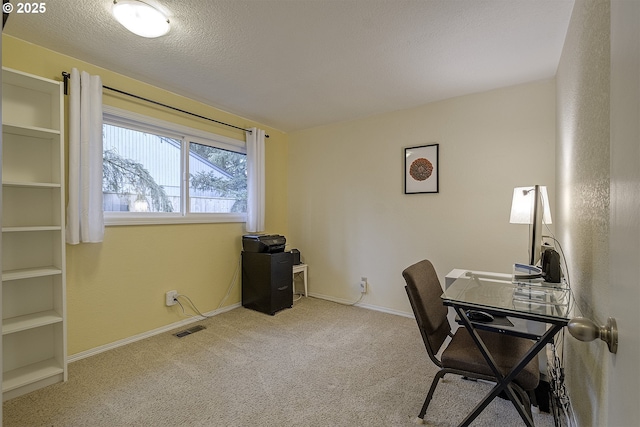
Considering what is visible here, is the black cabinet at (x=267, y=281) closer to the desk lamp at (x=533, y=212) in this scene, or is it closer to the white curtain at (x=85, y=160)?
the white curtain at (x=85, y=160)

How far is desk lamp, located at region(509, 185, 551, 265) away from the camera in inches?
73.9

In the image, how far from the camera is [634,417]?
0.54 metres

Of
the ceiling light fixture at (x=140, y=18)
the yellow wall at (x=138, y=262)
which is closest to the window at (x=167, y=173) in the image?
the yellow wall at (x=138, y=262)

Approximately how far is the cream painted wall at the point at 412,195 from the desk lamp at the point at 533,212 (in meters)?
0.72

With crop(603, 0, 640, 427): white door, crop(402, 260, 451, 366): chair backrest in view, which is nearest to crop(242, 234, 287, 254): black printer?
crop(402, 260, 451, 366): chair backrest

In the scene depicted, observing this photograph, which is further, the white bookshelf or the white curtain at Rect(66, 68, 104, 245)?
the white curtain at Rect(66, 68, 104, 245)

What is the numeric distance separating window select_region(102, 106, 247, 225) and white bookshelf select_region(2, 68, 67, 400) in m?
0.43

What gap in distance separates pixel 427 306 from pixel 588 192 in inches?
36.3

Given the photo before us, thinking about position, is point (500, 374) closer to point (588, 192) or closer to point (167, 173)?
point (588, 192)

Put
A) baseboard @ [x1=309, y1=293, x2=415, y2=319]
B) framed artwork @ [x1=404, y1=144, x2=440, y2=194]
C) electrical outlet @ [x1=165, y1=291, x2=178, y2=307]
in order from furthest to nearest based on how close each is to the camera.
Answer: baseboard @ [x1=309, y1=293, x2=415, y2=319]
framed artwork @ [x1=404, y1=144, x2=440, y2=194]
electrical outlet @ [x1=165, y1=291, x2=178, y2=307]

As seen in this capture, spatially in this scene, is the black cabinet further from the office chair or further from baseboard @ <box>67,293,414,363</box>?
the office chair

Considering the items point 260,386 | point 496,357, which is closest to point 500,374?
point 496,357

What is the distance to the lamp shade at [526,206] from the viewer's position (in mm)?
1961

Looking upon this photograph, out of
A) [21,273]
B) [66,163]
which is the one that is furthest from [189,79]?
[21,273]
